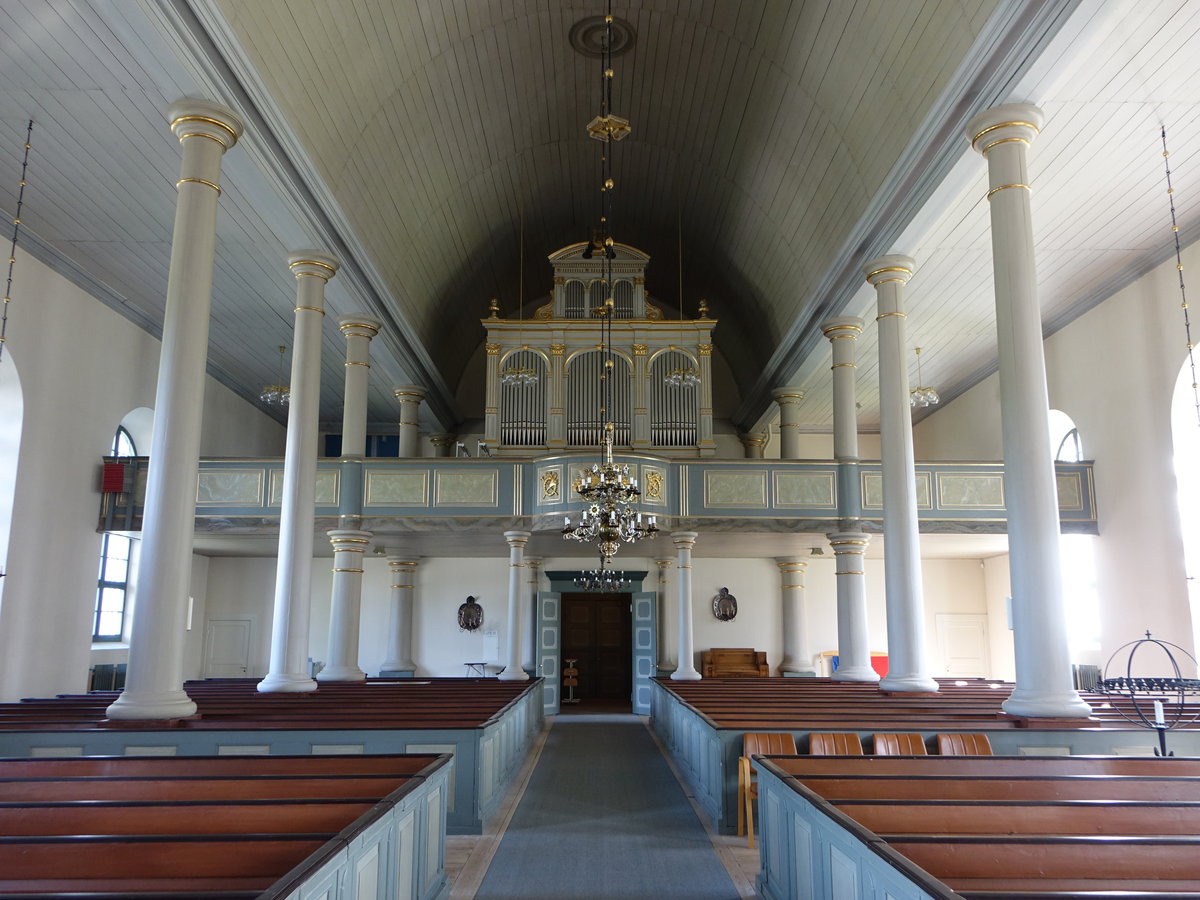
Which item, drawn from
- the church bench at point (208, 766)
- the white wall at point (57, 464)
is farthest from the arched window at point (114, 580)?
the church bench at point (208, 766)

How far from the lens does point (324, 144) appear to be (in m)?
10.6

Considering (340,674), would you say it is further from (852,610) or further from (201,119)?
(201,119)

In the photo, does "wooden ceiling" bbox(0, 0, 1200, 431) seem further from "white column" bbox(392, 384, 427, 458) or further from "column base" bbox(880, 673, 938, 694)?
"column base" bbox(880, 673, 938, 694)

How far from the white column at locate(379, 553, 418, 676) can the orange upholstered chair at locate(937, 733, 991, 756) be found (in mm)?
13490

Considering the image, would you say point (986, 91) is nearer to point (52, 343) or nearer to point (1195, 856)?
point (1195, 856)

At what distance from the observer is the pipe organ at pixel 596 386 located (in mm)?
16656

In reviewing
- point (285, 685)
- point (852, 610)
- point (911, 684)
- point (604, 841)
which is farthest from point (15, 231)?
point (852, 610)

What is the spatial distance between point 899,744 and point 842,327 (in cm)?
833

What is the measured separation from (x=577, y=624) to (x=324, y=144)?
1333 cm

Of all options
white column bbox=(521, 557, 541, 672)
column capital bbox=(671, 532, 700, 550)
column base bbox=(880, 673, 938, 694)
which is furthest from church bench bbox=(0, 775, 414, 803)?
white column bbox=(521, 557, 541, 672)

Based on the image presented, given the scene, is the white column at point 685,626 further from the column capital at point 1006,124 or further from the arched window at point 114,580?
the arched window at point 114,580

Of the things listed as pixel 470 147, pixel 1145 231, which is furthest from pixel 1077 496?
pixel 470 147

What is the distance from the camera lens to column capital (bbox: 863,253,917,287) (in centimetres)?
1167

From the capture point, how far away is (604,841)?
7.02 meters
